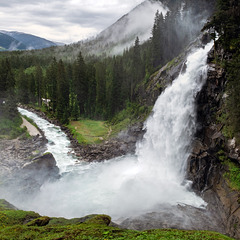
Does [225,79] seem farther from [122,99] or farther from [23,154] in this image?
[122,99]

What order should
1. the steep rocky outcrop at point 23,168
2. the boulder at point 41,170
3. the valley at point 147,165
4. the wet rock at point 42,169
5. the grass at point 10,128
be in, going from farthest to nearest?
the grass at point 10,128
the wet rock at point 42,169
the boulder at point 41,170
the steep rocky outcrop at point 23,168
the valley at point 147,165

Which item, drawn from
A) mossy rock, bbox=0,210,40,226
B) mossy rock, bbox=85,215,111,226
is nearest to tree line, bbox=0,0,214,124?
mossy rock, bbox=0,210,40,226

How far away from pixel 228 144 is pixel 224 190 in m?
5.13

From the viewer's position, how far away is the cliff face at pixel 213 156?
23062 mm

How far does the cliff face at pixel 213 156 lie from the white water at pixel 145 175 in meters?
1.15

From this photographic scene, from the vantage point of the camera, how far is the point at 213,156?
2725cm

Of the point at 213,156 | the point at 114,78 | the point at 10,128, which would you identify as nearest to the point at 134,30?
the point at 114,78

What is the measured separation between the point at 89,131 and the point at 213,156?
31.1 m

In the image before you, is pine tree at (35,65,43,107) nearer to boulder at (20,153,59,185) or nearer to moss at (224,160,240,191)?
boulder at (20,153,59,185)

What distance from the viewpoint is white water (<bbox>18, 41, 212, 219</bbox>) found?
85.5 feet

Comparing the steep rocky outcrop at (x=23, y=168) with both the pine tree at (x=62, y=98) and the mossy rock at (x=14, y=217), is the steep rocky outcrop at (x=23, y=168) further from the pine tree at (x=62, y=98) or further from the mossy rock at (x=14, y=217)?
the pine tree at (x=62, y=98)

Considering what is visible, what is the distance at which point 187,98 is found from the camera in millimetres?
32344

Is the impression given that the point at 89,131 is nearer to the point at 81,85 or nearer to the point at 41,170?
the point at 81,85

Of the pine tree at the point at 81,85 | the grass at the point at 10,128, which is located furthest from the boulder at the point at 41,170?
the pine tree at the point at 81,85
